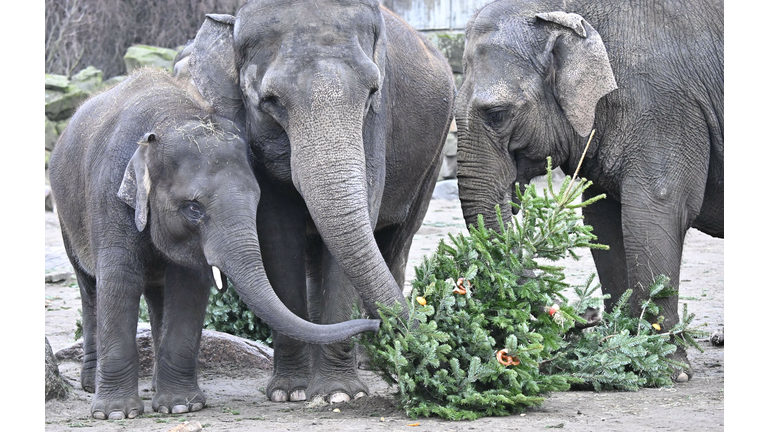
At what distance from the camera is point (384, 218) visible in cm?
648

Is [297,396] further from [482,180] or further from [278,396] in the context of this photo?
[482,180]

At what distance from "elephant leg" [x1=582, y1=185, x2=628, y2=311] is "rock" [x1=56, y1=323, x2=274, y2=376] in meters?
2.30

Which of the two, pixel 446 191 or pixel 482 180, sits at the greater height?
pixel 482 180

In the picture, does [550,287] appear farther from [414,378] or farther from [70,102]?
[70,102]

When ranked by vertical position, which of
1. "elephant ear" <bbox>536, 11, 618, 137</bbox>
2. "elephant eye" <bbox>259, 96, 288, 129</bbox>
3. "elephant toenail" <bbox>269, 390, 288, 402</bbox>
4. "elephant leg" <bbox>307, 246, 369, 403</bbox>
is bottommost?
"elephant toenail" <bbox>269, 390, 288, 402</bbox>

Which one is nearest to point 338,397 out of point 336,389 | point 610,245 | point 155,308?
point 336,389

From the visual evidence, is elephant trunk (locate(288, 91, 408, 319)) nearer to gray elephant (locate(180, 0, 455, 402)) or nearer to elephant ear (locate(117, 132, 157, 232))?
gray elephant (locate(180, 0, 455, 402))

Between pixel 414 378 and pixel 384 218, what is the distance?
1.71 metres

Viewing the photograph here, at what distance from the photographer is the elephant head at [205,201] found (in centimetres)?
494

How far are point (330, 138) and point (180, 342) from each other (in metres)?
1.37

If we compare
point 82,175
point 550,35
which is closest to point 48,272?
point 82,175

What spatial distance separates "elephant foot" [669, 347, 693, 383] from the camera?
241 inches

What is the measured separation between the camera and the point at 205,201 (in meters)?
4.99

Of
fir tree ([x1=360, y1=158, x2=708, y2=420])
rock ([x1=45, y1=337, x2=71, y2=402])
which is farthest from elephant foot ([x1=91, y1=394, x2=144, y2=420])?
fir tree ([x1=360, y1=158, x2=708, y2=420])
